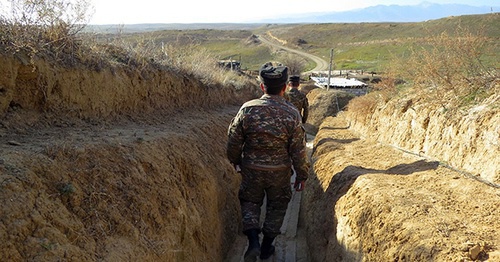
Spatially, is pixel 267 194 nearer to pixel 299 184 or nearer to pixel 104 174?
pixel 299 184

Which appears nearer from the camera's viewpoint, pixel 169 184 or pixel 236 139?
pixel 169 184

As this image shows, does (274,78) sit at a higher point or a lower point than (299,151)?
higher

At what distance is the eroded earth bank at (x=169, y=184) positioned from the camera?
2.92 m

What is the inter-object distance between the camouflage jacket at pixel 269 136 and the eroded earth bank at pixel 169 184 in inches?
32.5

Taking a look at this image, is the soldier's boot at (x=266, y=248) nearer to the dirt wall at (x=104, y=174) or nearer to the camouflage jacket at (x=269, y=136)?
the dirt wall at (x=104, y=174)

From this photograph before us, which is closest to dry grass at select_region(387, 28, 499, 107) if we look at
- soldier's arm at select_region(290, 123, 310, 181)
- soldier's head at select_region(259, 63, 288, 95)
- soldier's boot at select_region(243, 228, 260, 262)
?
soldier's arm at select_region(290, 123, 310, 181)

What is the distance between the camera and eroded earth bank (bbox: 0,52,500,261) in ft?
9.59

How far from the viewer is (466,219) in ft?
10.9

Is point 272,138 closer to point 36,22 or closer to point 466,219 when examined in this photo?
point 466,219

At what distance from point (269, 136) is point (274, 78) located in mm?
723

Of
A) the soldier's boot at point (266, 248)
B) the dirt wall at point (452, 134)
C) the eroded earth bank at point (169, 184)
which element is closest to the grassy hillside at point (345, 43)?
the dirt wall at point (452, 134)

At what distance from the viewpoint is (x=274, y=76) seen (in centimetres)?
464

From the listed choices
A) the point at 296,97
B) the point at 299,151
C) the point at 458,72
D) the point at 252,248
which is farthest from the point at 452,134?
the point at 296,97

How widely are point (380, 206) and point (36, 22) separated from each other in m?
4.60
